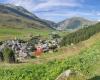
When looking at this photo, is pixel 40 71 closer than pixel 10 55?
Yes

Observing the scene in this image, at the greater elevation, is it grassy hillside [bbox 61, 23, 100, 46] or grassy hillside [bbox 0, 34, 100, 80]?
grassy hillside [bbox 0, 34, 100, 80]

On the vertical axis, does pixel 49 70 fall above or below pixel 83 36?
above

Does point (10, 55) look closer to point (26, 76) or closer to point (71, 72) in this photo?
point (26, 76)

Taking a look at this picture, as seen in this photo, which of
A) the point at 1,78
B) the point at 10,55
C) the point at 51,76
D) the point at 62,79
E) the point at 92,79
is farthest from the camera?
the point at 10,55

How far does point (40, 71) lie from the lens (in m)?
34.4

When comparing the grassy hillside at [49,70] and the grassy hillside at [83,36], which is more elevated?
the grassy hillside at [49,70]

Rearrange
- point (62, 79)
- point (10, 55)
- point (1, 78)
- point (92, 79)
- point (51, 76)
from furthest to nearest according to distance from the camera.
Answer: point (10, 55)
point (1, 78)
point (51, 76)
point (92, 79)
point (62, 79)

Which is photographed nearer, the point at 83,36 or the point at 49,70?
the point at 49,70

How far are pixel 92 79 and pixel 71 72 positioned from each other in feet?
7.92

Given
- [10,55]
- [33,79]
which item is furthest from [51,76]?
[10,55]

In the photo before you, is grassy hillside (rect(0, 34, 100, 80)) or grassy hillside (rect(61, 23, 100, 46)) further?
grassy hillside (rect(61, 23, 100, 46))

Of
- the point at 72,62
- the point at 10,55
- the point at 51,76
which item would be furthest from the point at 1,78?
the point at 10,55

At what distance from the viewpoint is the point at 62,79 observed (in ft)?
85.1

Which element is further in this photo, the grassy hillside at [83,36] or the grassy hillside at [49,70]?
the grassy hillside at [83,36]
